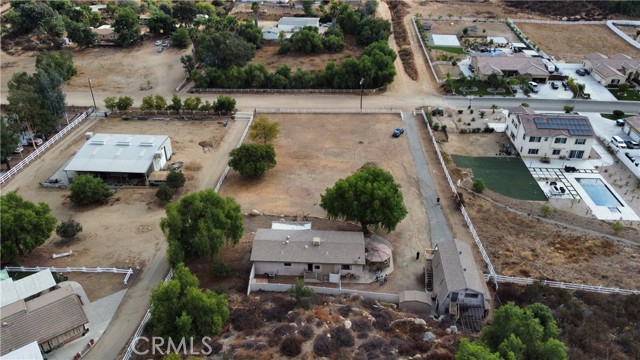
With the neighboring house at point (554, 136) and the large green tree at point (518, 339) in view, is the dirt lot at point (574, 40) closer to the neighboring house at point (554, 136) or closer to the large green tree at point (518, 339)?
the neighboring house at point (554, 136)

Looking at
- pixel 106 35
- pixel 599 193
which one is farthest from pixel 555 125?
pixel 106 35

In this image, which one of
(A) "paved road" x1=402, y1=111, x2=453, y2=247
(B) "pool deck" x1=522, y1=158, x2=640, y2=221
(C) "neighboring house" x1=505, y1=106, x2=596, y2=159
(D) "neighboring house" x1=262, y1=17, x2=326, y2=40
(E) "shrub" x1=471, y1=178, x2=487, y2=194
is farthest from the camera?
(D) "neighboring house" x1=262, y1=17, x2=326, y2=40

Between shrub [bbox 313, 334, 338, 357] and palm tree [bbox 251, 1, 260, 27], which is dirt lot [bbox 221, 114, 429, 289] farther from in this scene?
palm tree [bbox 251, 1, 260, 27]

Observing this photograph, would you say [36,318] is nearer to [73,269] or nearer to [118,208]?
[73,269]

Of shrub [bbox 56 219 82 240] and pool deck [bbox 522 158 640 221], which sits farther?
pool deck [bbox 522 158 640 221]

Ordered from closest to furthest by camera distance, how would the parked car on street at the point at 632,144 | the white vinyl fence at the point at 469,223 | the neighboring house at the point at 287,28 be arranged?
the white vinyl fence at the point at 469,223, the parked car on street at the point at 632,144, the neighboring house at the point at 287,28

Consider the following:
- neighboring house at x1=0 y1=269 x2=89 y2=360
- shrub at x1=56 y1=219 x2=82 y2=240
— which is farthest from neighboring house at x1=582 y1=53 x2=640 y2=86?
neighboring house at x1=0 y1=269 x2=89 y2=360

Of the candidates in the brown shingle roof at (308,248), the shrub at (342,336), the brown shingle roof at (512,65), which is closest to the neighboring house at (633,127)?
the brown shingle roof at (512,65)

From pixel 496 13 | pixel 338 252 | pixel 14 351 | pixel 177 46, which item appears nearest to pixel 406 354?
pixel 338 252
